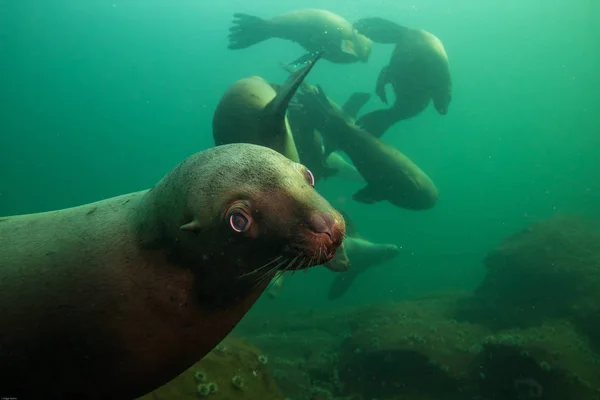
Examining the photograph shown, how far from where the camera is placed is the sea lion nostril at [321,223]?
152cm

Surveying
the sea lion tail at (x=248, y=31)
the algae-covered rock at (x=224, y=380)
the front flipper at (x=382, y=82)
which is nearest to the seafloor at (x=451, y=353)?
the algae-covered rock at (x=224, y=380)

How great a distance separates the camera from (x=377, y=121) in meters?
7.45

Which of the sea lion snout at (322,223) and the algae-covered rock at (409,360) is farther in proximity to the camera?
the algae-covered rock at (409,360)

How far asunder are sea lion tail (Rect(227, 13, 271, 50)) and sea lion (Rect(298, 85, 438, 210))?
9.16 ft

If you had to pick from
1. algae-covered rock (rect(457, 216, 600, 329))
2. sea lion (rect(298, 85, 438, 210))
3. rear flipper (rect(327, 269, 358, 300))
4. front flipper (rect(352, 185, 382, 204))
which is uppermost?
sea lion (rect(298, 85, 438, 210))

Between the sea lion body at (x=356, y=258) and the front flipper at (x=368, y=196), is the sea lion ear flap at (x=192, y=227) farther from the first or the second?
the sea lion body at (x=356, y=258)

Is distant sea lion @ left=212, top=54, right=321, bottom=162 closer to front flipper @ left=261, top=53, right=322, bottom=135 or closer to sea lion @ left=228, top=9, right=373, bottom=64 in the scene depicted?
front flipper @ left=261, top=53, right=322, bottom=135

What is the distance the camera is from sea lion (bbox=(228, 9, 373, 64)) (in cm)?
807

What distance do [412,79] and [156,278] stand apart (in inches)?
262

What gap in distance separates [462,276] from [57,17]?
7529cm

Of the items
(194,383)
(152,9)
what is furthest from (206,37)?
(194,383)

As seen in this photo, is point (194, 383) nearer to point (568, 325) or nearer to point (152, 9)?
point (568, 325)

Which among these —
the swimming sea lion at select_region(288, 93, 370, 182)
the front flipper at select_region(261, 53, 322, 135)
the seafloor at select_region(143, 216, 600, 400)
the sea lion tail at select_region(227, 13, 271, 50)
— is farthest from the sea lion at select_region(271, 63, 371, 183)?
the seafloor at select_region(143, 216, 600, 400)

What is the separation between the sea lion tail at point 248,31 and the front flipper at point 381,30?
6.48 feet
